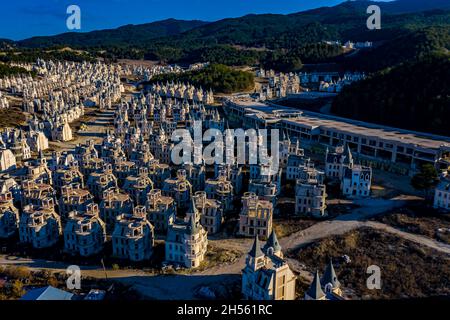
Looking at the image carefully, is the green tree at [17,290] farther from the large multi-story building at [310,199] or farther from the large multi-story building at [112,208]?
the large multi-story building at [310,199]

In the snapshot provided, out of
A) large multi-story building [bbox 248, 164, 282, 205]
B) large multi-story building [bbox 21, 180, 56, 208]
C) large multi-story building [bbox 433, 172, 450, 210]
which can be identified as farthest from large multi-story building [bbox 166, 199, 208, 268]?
large multi-story building [bbox 433, 172, 450, 210]

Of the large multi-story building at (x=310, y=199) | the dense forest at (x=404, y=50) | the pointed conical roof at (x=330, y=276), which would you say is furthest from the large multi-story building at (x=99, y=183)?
the dense forest at (x=404, y=50)

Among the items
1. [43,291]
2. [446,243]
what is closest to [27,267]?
[43,291]

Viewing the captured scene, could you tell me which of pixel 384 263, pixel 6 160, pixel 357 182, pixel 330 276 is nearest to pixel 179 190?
pixel 357 182

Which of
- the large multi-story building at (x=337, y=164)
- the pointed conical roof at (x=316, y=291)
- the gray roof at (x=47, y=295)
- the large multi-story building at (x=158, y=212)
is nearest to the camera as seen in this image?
the pointed conical roof at (x=316, y=291)
